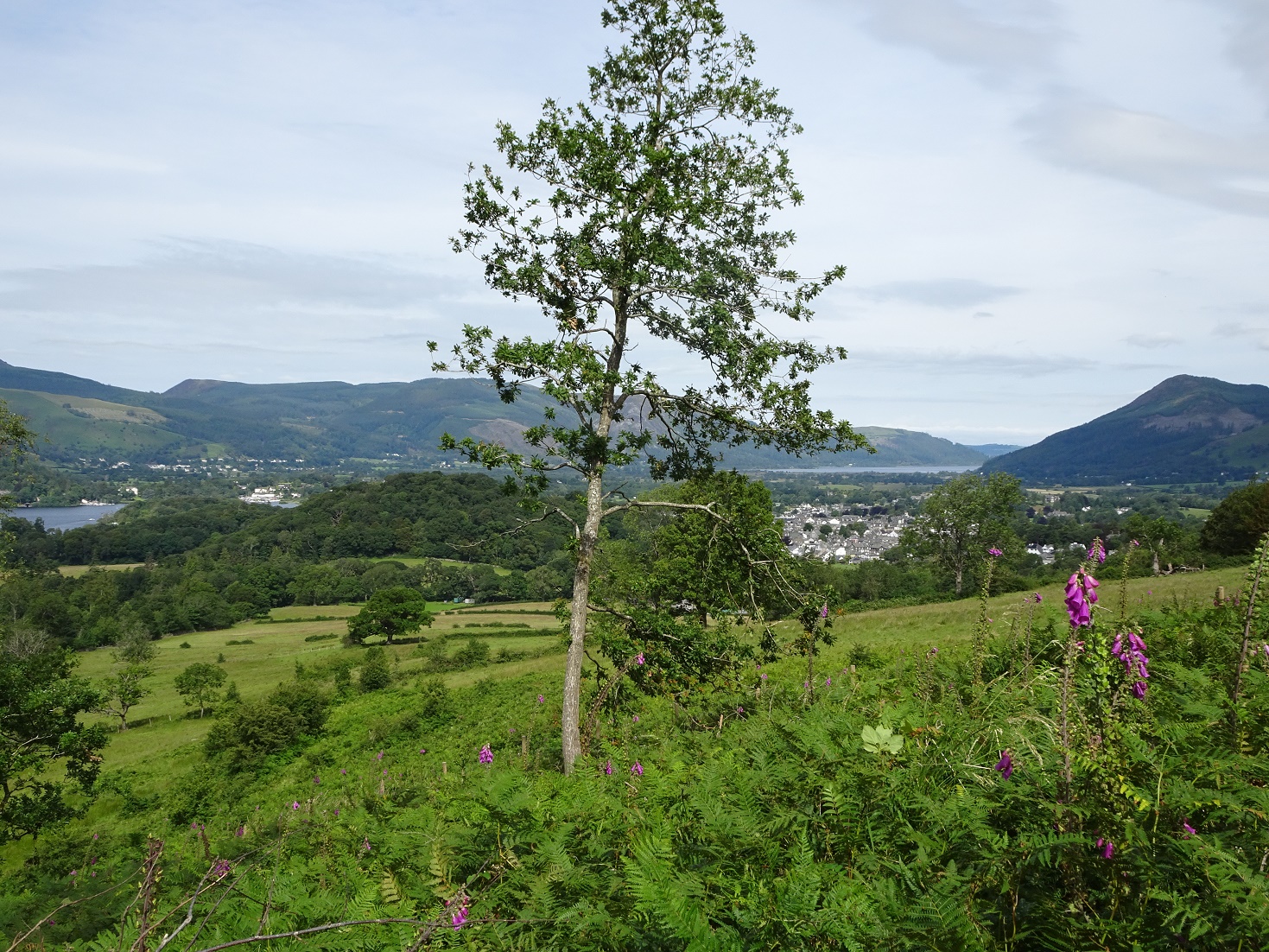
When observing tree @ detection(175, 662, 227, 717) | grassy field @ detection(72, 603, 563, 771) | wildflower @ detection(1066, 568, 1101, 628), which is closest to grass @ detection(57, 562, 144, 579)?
grassy field @ detection(72, 603, 563, 771)

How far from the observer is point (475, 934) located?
3.23 meters

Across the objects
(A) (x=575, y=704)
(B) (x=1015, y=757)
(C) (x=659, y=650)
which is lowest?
(A) (x=575, y=704)

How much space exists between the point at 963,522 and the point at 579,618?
54.2m

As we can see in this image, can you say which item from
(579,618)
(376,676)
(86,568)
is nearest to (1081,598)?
(579,618)

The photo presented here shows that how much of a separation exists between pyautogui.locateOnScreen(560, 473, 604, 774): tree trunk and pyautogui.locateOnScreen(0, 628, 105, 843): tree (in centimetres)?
1653

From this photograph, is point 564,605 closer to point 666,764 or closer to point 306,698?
point 666,764

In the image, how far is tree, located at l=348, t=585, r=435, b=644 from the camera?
72062mm

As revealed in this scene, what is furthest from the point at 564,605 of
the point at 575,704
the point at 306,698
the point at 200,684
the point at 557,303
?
the point at 200,684

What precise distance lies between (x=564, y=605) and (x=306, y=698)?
79.1 ft

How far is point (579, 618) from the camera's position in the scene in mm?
11758

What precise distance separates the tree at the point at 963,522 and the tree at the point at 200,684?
5540 centimetres

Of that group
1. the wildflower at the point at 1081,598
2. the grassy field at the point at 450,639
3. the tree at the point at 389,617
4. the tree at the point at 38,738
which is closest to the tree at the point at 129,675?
the grassy field at the point at 450,639

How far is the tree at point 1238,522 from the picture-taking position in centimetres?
3806

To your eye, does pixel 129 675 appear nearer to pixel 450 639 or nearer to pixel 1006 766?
pixel 450 639
